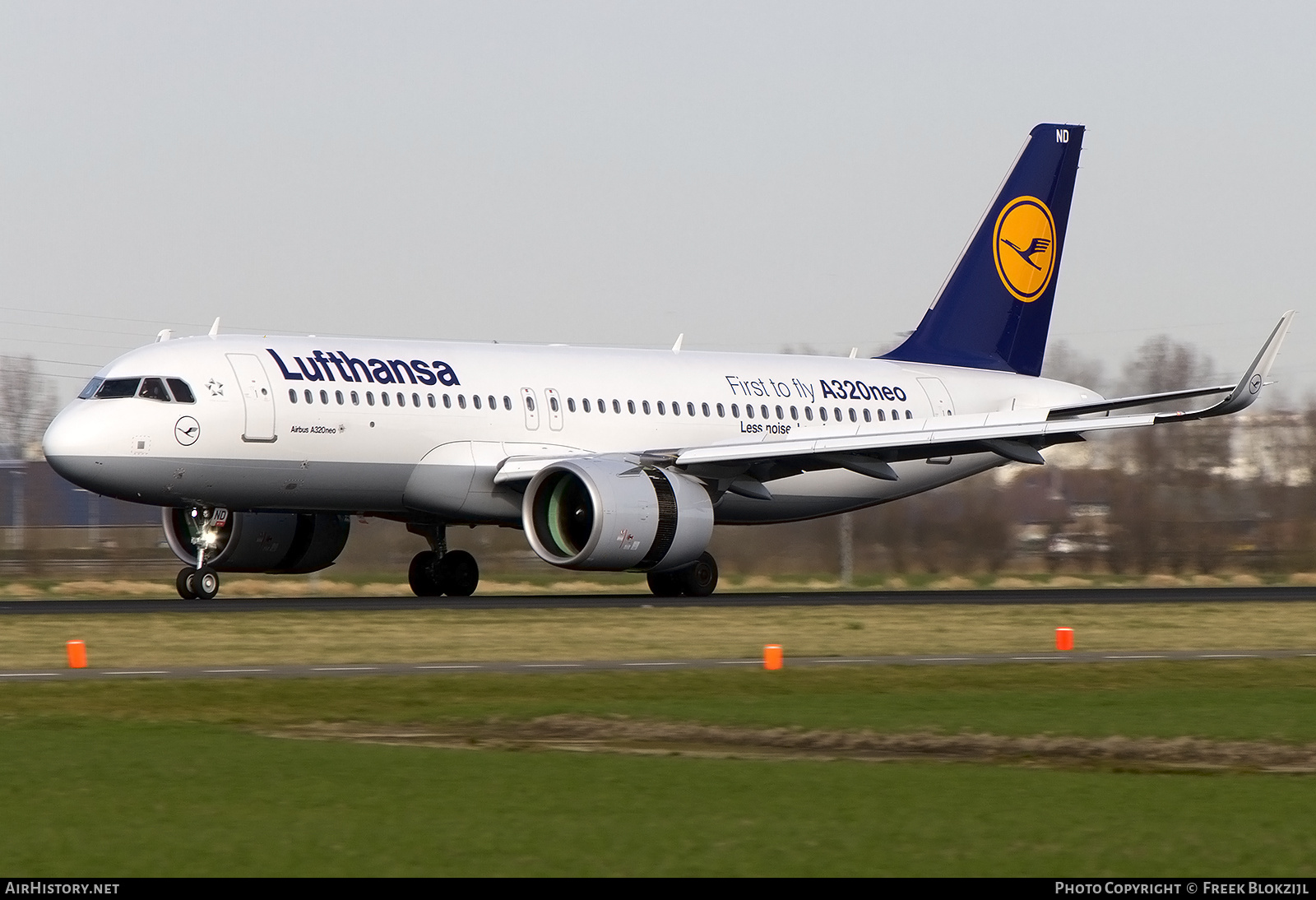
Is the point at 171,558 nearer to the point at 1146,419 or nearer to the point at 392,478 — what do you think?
the point at 392,478

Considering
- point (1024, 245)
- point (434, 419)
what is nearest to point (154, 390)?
point (434, 419)

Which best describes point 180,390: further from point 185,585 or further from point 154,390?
point 185,585

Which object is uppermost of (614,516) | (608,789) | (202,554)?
(608,789)

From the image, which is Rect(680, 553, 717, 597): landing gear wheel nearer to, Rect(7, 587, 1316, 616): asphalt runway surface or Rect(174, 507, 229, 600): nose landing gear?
Rect(7, 587, 1316, 616): asphalt runway surface

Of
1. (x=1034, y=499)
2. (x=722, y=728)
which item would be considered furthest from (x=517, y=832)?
(x=1034, y=499)

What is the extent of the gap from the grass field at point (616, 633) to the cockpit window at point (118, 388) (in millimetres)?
4803

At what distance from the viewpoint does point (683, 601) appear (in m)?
31.1

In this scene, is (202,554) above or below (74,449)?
below

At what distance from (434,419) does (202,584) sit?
15.3ft

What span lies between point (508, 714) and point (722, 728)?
1.95 meters

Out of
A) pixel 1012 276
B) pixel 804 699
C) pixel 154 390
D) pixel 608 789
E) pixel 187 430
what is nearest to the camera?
pixel 608 789

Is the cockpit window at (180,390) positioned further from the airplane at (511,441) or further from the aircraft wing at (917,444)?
the aircraft wing at (917,444)

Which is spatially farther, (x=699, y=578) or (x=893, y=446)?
(x=699, y=578)

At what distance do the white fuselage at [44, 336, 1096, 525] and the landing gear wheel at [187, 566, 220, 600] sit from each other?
1.24 m
